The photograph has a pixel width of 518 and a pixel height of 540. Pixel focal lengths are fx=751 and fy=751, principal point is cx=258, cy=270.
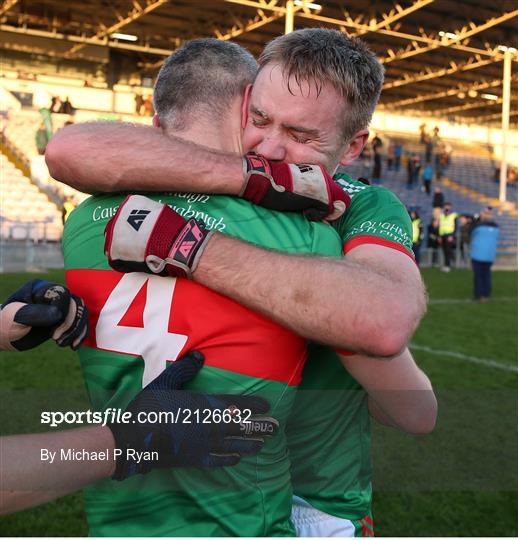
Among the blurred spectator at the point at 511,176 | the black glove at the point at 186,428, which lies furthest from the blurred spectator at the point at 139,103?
the black glove at the point at 186,428

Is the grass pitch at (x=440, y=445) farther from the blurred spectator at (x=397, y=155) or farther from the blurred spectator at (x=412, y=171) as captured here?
the blurred spectator at (x=397, y=155)

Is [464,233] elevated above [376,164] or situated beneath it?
situated beneath

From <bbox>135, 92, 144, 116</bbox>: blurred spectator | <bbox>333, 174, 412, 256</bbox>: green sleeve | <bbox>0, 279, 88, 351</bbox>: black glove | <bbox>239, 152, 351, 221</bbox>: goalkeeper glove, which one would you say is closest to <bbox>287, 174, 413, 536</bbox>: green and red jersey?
<bbox>333, 174, 412, 256</bbox>: green sleeve

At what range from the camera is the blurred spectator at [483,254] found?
13297mm

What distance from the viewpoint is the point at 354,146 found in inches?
72.7

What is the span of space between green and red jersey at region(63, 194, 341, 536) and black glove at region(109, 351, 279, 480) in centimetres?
3

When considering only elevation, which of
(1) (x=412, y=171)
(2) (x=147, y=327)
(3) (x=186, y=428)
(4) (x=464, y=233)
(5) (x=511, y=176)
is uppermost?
(2) (x=147, y=327)

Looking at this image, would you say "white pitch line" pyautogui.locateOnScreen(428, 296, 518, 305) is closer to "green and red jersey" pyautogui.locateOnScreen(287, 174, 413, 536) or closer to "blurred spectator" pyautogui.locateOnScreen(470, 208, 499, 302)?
"blurred spectator" pyautogui.locateOnScreen(470, 208, 499, 302)

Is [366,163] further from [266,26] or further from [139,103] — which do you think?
[139,103]

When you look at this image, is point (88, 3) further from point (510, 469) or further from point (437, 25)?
point (510, 469)

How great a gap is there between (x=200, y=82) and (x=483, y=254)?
12.5m

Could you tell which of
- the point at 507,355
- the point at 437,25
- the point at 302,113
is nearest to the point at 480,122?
the point at 437,25

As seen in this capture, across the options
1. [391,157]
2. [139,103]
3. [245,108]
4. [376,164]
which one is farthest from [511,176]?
[245,108]

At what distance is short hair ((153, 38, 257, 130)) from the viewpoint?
1.65 metres
